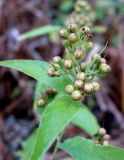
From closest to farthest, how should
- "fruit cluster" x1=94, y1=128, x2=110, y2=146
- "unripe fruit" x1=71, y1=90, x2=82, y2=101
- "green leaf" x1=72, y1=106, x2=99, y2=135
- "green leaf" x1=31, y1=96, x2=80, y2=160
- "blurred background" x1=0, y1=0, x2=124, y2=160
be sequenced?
"green leaf" x1=31, y1=96, x2=80, y2=160
"unripe fruit" x1=71, y1=90, x2=82, y2=101
"fruit cluster" x1=94, y1=128, x2=110, y2=146
"green leaf" x1=72, y1=106, x2=99, y2=135
"blurred background" x1=0, y1=0, x2=124, y2=160

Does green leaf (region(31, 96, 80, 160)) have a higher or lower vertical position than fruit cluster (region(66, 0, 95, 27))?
lower

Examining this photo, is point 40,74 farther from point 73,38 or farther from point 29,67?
point 73,38

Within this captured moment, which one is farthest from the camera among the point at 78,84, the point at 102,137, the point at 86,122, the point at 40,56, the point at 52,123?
the point at 40,56

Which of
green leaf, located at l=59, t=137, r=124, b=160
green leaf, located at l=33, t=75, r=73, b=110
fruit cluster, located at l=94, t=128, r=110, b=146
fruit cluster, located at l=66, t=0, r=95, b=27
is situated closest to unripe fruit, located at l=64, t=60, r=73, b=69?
green leaf, located at l=33, t=75, r=73, b=110

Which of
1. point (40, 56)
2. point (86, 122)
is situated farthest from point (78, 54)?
point (40, 56)

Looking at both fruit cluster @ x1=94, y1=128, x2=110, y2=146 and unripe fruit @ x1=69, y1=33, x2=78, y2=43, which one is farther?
fruit cluster @ x1=94, y1=128, x2=110, y2=146

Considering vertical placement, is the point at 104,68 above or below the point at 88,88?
above

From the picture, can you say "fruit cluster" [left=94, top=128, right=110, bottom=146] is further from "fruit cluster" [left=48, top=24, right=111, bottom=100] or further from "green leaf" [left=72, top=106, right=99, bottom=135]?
"green leaf" [left=72, top=106, right=99, bottom=135]
